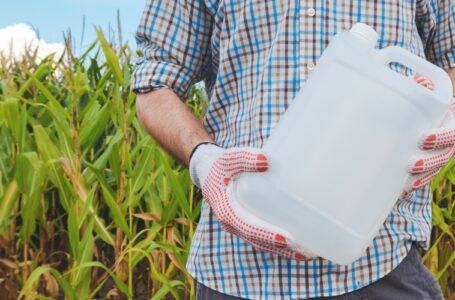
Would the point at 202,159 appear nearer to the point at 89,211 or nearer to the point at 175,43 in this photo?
the point at 175,43

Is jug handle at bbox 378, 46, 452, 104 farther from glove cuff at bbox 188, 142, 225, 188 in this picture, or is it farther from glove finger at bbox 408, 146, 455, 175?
glove cuff at bbox 188, 142, 225, 188

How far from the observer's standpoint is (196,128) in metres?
1.12

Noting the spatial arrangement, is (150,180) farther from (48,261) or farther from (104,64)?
(104,64)

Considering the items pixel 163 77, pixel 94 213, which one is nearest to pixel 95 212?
pixel 94 213

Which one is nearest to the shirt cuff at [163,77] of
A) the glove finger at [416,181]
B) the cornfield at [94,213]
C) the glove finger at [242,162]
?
the glove finger at [242,162]

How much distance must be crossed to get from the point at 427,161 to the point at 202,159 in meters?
0.29

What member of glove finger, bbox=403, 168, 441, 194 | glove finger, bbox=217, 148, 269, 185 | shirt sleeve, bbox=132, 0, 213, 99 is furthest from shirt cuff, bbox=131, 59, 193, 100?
glove finger, bbox=403, 168, 441, 194

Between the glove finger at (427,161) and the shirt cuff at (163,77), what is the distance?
44cm

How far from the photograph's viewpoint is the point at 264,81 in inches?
41.8

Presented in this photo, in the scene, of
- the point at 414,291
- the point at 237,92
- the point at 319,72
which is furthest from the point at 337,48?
the point at 414,291

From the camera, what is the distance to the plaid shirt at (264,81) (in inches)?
40.7

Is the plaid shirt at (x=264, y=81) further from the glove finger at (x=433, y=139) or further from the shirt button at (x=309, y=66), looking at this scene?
the glove finger at (x=433, y=139)

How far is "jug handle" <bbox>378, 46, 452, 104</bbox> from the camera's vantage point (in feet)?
2.84

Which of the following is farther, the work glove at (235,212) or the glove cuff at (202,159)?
the glove cuff at (202,159)
